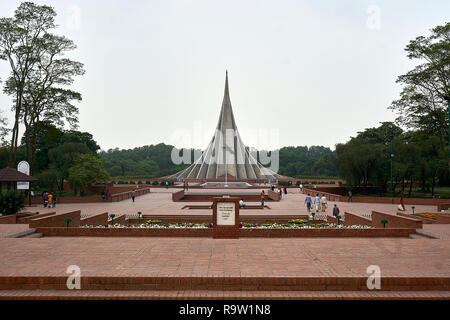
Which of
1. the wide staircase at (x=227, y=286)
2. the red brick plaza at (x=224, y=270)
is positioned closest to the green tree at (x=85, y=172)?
the red brick plaza at (x=224, y=270)

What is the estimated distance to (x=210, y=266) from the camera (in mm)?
5039

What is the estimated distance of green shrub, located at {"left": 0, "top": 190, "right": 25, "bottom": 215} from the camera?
11.1 metres

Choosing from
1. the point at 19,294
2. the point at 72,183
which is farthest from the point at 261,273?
the point at 72,183

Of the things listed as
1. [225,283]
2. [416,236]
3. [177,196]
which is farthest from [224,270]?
[177,196]

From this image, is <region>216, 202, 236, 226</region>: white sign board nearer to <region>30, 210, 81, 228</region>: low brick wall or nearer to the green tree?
<region>30, 210, 81, 228</region>: low brick wall

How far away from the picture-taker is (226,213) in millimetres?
7398

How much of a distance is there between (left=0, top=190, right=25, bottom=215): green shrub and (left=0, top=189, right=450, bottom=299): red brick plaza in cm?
536

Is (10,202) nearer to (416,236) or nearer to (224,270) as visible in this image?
(224,270)

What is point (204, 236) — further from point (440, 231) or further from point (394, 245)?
point (440, 231)

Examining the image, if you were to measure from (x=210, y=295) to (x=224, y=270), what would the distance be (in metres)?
0.64

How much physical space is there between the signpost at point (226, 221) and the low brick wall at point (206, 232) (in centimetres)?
50

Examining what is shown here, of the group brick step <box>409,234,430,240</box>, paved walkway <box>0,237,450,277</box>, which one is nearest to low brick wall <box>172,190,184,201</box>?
paved walkway <box>0,237,450,277</box>

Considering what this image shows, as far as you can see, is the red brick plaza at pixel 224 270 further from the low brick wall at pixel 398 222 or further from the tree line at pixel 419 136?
the tree line at pixel 419 136

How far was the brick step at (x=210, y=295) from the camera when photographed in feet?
13.6
